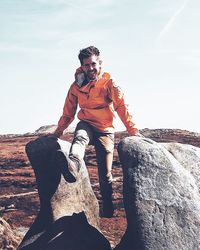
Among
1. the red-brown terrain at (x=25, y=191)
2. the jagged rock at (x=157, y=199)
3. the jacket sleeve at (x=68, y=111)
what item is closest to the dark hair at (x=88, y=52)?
the jacket sleeve at (x=68, y=111)

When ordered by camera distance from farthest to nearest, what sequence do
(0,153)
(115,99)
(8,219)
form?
(0,153) < (8,219) < (115,99)

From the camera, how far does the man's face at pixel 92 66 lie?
697cm

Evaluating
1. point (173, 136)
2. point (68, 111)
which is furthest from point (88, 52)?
point (173, 136)

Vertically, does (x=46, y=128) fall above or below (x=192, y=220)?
below

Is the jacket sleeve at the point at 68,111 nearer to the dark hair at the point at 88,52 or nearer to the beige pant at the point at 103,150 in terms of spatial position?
the beige pant at the point at 103,150

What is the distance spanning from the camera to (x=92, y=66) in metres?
7.00

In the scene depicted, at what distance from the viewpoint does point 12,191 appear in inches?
506

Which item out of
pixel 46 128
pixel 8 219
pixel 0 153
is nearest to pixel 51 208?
pixel 8 219

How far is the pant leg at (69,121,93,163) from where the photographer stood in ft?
20.9

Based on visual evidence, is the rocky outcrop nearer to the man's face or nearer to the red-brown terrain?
the red-brown terrain

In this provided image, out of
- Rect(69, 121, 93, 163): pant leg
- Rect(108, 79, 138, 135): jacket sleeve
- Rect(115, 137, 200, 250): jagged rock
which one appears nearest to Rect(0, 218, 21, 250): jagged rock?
Rect(69, 121, 93, 163): pant leg

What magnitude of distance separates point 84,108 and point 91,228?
1.74 meters

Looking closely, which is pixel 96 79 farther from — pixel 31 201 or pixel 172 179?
pixel 31 201

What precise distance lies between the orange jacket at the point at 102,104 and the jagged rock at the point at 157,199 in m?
0.79
